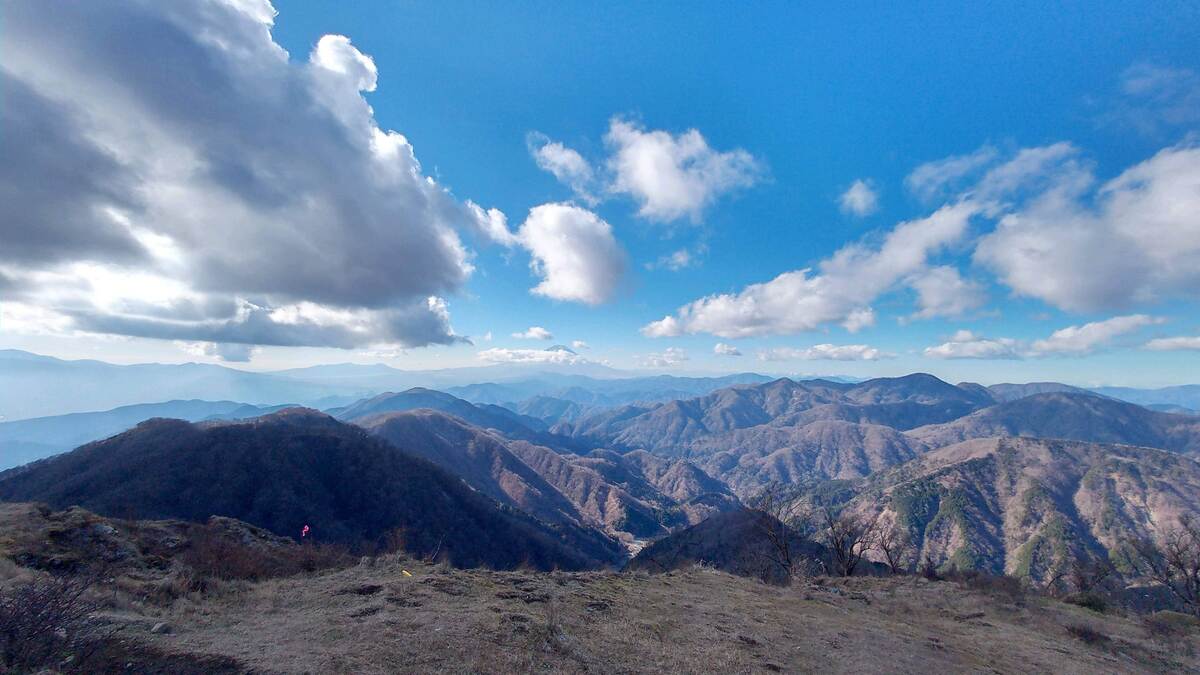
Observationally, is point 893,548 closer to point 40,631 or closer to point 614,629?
point 614,629

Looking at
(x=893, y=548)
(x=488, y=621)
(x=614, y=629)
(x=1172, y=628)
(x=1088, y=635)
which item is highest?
(x=488, y=621)

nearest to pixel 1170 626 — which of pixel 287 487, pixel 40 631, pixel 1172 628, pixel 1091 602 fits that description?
pixel 1172 628

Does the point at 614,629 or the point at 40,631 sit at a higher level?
the point at 40,631

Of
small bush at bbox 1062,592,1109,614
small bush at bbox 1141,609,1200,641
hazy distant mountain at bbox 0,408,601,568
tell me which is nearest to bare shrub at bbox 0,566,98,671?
small bush at bbox 1141,609,1200,641

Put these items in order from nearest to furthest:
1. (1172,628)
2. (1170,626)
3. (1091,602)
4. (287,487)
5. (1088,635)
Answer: (1088,635) < (1172,628) < (1170,626) < (1091,602) < (287,487)

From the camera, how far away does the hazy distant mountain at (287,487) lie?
109m

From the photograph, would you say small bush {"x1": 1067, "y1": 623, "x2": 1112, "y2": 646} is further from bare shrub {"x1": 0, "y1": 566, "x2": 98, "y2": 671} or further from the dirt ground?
bare shrub {"x1": 0, "y1": 566, "x2": 98, "y2": 671}

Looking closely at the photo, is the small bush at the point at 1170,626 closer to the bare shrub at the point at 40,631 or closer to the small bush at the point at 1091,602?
the small bush at the point at 1091,602

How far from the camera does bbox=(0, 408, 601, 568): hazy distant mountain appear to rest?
359 feet

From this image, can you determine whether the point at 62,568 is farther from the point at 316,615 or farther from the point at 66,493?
the point at 66,493

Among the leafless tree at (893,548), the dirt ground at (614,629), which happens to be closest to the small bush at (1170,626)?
the dirt ground at (614,629)

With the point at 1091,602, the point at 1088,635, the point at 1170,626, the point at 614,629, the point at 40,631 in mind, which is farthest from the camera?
the point at 1091,602

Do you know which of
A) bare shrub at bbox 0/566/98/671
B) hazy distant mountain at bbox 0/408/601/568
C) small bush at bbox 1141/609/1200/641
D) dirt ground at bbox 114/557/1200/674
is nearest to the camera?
bare shrub at bbox 0/566/98/671

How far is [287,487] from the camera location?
12519cm
